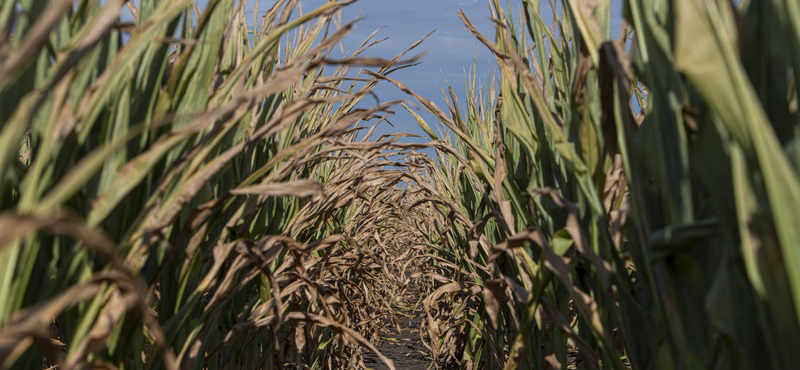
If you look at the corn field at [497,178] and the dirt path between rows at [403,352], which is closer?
the corn field at [497,178]

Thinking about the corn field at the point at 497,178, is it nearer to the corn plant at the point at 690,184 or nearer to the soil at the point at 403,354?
the corn plant at the point at 690,184

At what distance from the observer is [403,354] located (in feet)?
11.8

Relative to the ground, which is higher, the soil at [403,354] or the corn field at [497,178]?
the corn field at [497,178]

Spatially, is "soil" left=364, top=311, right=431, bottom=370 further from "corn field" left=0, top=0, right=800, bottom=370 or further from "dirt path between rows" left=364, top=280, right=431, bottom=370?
"corn field" left=0, top=0, right=800, bottom=370

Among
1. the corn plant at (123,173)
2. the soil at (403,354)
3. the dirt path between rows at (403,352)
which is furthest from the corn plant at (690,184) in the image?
the soil at (403,354)

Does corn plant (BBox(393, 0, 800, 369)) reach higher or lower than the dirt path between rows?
higher

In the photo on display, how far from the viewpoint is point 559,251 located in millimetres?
729

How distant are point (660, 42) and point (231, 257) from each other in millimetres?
643

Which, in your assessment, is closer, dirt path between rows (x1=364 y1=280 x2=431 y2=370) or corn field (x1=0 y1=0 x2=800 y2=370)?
corn field (x1=0 y1=0 x2=800 y2=370)

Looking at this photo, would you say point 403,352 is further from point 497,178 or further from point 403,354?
point 497,178

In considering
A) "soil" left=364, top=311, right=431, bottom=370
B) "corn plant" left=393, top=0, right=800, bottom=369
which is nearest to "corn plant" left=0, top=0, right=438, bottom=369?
"corn plant" left=393, top=0, right=800, bottom=369

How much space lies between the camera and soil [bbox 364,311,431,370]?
3.25 m

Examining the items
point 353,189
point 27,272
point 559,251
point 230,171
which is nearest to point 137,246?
point 27,272

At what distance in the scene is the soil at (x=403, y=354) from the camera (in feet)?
10.6
